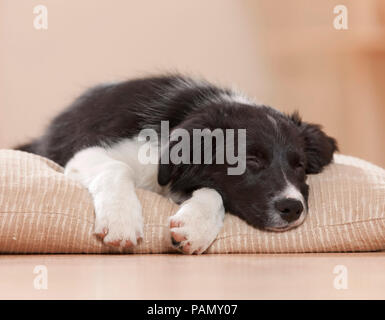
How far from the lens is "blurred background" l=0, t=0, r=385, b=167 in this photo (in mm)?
5512

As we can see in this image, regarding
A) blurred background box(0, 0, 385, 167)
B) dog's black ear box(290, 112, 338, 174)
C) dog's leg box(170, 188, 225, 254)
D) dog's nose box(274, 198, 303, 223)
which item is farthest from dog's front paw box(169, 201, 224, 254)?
blurred background box(0, 0, 385, 167)

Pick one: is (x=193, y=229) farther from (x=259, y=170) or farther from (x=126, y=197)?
(x=259, y=170)

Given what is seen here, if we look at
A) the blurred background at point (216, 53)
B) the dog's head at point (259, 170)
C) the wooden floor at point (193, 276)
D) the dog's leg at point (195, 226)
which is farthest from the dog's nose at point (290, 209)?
the blurred background at point (216, 53)

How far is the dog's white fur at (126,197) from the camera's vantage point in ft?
7.13

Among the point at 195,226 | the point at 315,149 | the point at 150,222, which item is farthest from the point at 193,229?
the point at 315,149

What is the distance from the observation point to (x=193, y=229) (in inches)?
85.7

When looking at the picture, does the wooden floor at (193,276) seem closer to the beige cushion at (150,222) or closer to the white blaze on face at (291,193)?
the beige cushion at (150,222)

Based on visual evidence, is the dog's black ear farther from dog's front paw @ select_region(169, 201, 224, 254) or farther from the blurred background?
the blurred background

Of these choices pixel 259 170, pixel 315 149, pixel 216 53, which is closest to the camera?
pixel 259 170

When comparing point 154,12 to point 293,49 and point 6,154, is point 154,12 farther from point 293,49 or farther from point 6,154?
point 6,154

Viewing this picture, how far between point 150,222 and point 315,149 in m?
0.96

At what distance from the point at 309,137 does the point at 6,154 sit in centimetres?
141

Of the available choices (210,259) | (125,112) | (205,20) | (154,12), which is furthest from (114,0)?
(210,259)

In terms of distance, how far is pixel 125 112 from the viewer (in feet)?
9.53
